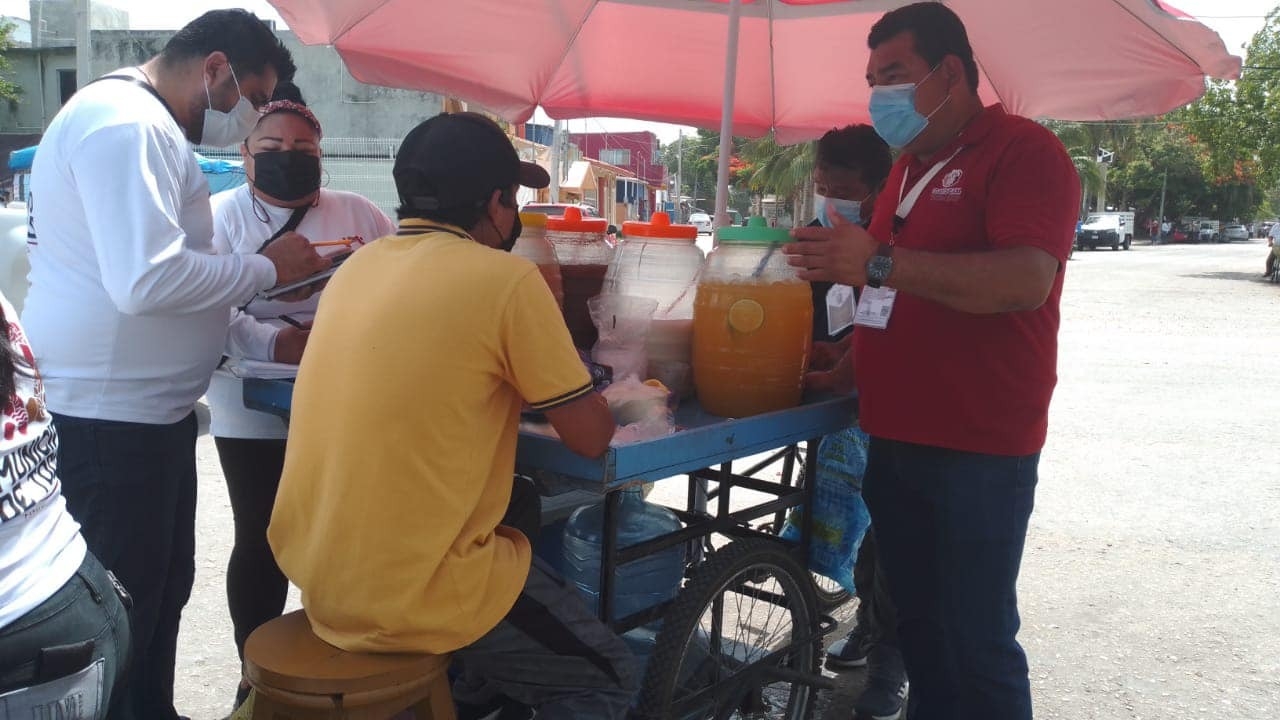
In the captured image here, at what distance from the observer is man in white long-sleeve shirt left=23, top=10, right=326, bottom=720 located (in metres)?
1.87

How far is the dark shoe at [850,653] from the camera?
3342 mm

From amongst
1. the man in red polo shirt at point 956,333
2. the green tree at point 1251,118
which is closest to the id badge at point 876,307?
the man in red polo shirt at point 956,333

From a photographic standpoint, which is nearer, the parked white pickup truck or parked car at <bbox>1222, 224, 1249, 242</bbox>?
the parked white pickup truck

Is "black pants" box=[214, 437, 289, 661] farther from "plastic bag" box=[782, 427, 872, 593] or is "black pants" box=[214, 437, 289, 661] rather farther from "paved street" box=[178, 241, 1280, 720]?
"plastic bag" box=[782, 427, 872, 593]

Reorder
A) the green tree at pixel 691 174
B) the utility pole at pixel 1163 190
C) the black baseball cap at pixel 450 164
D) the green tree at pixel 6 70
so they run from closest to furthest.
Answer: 1. the black baseball cap at pixel 450 164
2. the green tree at pixel 6 70
3. the utility pole at pixel 1163 190
4. the green tree at pixel 691 174

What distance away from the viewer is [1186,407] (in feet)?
24.6

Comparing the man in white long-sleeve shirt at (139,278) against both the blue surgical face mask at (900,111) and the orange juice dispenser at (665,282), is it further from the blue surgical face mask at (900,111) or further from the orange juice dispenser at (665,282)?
the blue surgical face mask at (900,111)

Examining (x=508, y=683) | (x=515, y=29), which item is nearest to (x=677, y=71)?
(x=515, y=29)

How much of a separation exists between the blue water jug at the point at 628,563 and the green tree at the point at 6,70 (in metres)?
29.0

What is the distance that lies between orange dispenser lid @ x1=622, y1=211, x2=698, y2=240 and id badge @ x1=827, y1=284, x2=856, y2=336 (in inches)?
21.7

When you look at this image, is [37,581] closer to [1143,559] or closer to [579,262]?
[579,262]

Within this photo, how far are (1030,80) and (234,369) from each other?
2841 mm

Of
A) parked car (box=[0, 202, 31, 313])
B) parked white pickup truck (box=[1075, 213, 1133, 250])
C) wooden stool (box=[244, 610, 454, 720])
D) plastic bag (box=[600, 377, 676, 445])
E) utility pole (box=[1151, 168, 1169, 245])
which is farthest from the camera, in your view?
utility pole (box=[1151, 168, 1169, 245])

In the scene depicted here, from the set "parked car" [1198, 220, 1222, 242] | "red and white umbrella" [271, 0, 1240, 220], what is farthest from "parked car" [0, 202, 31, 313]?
"parked car" [1198, 220, 1222, 242]
